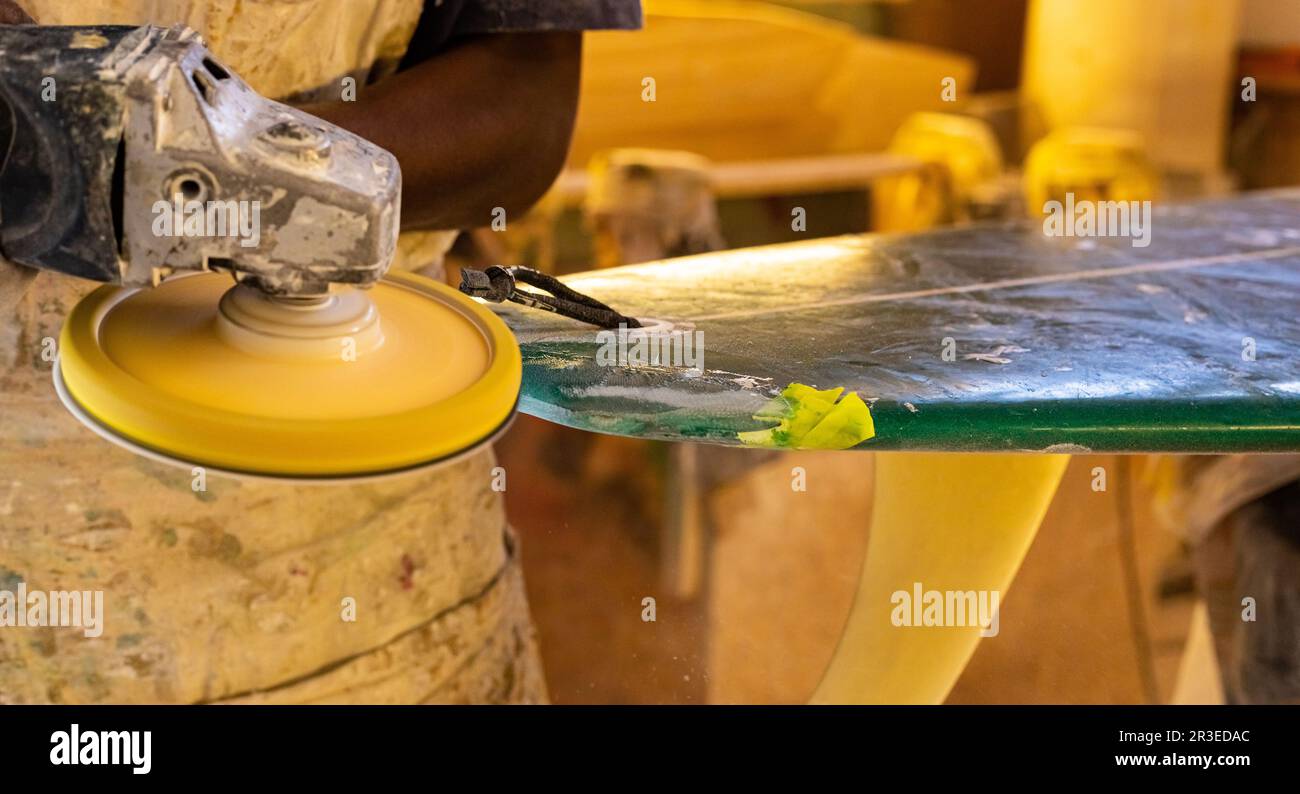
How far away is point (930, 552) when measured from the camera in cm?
154

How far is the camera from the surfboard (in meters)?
1.20

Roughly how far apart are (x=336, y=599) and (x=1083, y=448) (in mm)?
778

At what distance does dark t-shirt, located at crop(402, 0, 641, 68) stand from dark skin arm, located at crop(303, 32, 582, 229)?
0.03 m

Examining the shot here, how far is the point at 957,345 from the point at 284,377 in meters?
0.74

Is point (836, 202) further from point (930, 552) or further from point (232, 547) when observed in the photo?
point (232, 547)

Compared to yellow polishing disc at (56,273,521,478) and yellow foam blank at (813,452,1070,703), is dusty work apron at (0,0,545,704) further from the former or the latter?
yellow foam blank at (813,452,1070,703)

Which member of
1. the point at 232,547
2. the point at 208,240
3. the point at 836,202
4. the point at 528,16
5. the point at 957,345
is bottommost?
the point at 836,202

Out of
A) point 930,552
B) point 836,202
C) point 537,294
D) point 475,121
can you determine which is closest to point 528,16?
point 475,121

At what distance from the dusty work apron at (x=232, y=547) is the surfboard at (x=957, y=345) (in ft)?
0.98

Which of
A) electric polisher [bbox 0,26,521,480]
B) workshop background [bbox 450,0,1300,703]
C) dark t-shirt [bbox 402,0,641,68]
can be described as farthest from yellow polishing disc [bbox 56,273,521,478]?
workshop background [bbox 450,0,1300,703]

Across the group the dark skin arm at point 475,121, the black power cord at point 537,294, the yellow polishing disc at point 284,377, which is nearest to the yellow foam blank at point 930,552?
the black power cord at point 537,294

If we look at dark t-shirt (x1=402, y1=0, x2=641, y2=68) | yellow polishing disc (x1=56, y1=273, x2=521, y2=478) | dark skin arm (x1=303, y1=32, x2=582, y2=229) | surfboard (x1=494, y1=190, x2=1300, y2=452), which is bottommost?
surfboard (x1=494, y1=190, x2=1300, y2=452)

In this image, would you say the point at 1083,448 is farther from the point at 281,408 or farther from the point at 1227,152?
the point at 1227,152
